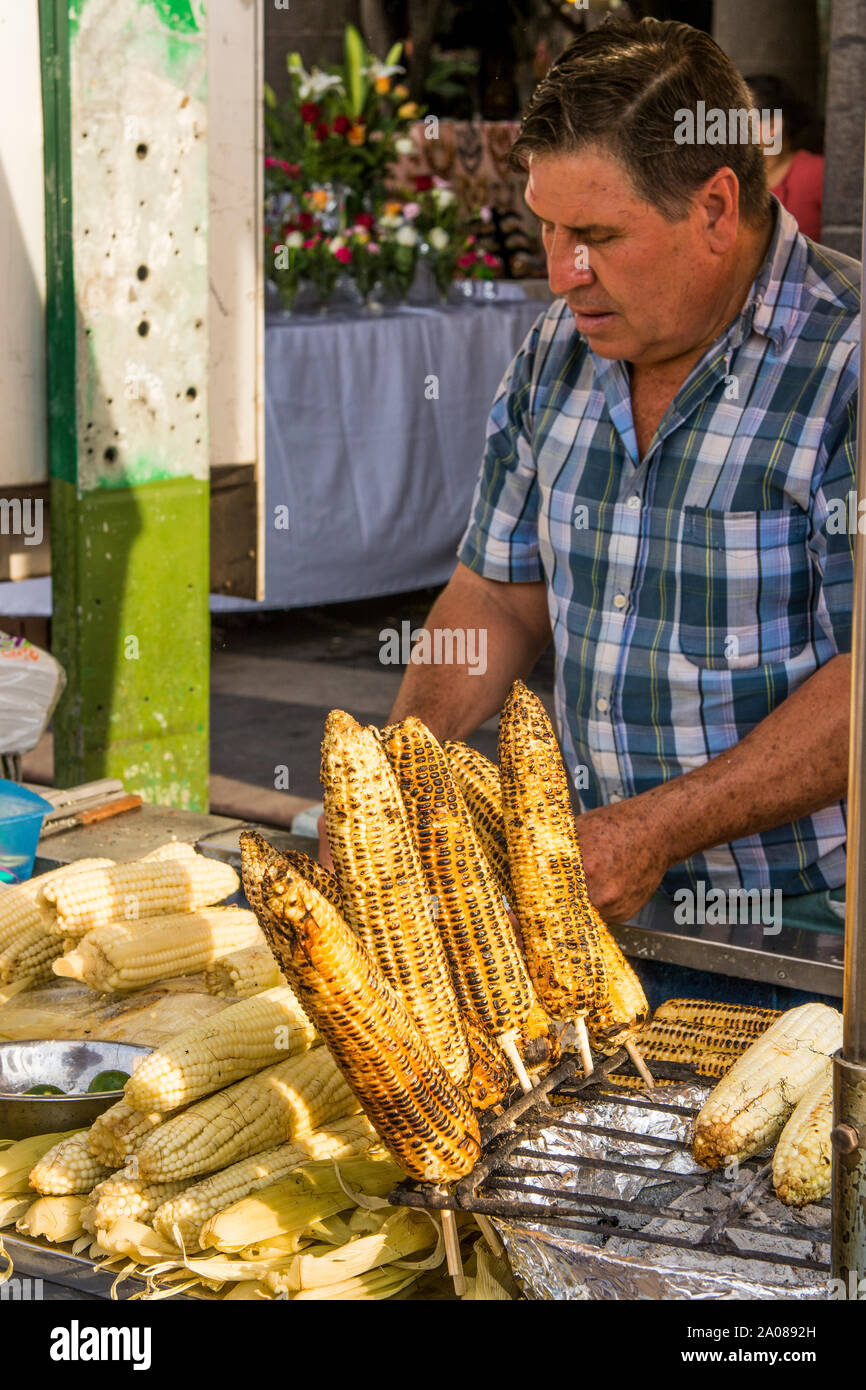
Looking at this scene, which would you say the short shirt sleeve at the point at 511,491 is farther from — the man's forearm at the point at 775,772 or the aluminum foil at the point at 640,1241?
the aluminum foil at the point at 640,1241

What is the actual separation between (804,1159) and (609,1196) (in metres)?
0.20

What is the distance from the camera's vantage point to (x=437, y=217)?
334 inches

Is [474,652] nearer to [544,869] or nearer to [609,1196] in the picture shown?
[544,869]

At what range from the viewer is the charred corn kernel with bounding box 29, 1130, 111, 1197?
1.58m

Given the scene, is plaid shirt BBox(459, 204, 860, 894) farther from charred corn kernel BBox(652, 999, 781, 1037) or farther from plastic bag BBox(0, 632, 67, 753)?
plastic bag BBox(0, 632, 67, 753)

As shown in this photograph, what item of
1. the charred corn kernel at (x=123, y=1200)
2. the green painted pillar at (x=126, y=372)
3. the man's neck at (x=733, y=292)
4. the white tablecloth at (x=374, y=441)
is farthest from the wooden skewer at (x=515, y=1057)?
the white tablecloth at (x=374, y=441)

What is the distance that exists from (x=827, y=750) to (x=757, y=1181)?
0.99 metres

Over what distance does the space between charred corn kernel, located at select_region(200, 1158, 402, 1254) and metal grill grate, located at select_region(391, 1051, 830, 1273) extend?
0.16 m

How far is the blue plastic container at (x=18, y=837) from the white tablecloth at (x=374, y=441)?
5.08 metres

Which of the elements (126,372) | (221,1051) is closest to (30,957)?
(221,1051)

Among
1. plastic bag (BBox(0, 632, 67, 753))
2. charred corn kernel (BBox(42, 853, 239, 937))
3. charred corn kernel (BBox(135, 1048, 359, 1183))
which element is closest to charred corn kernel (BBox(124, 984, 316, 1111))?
charred corn kernel (BBox(135, 1048, 359, 1183))

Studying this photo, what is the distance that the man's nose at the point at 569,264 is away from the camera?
2371 mm

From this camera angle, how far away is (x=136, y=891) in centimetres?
218
